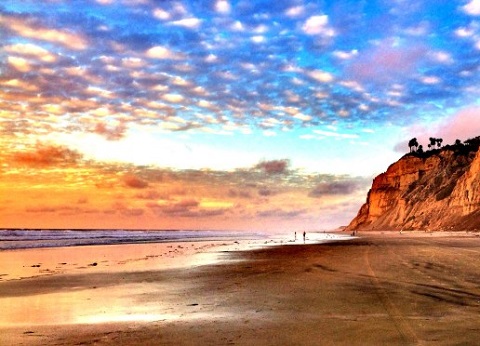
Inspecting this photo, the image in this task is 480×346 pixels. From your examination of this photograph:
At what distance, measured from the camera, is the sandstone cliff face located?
279 ft

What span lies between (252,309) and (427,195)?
113m

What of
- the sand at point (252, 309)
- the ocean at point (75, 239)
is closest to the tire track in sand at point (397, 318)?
the sand at point (252, 309)

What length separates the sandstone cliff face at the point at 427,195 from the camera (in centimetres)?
8519

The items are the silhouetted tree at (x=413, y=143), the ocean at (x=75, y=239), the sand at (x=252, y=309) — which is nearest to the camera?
the sand at (x=252, y=309)

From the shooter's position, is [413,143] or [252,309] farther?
[413,143]

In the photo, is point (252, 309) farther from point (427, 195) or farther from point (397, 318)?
point (427, 195)

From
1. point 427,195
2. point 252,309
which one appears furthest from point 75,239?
point 427,195

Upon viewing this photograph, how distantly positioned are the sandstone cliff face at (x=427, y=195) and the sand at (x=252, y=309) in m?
71.4

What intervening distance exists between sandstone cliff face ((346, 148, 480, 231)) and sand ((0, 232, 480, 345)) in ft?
234

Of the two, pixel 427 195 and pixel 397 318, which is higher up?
pixel 427 195

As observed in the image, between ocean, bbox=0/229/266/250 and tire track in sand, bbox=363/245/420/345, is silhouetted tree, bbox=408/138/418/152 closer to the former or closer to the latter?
ocean, bbox=0/229/266/250

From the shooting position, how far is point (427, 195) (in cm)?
11312

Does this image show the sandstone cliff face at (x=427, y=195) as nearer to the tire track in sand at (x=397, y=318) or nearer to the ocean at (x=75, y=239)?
the ocean at (x=75, y=239)

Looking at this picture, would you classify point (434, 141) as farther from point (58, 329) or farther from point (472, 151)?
point (58, 329)
